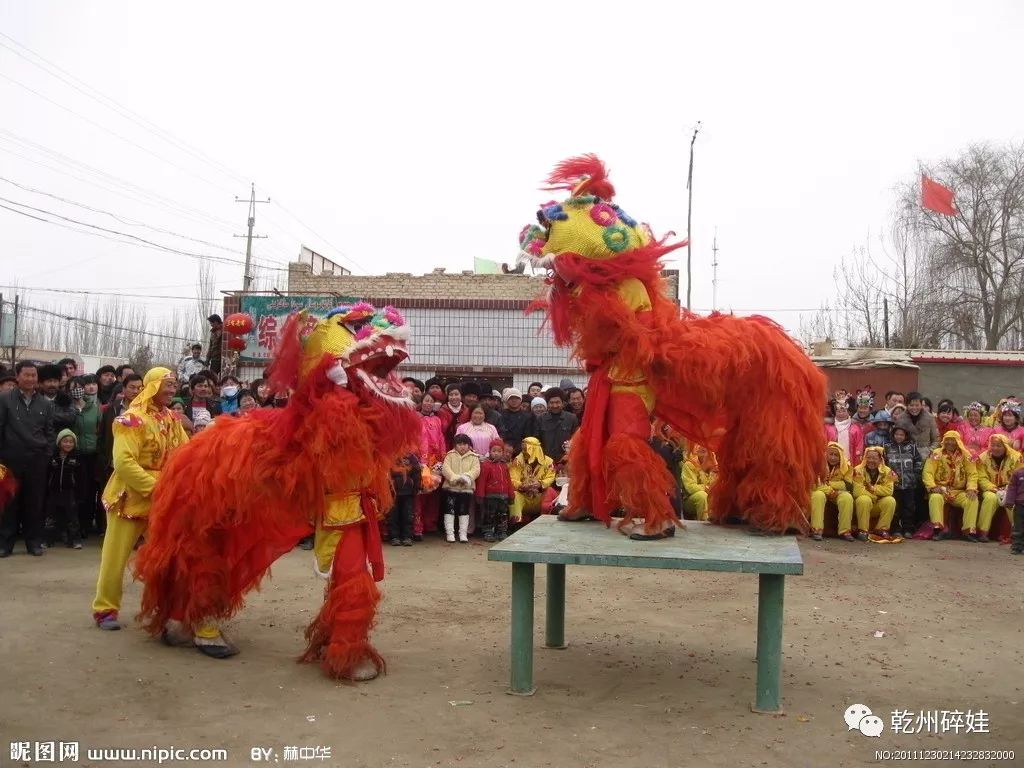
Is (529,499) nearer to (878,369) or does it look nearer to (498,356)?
(498,356)

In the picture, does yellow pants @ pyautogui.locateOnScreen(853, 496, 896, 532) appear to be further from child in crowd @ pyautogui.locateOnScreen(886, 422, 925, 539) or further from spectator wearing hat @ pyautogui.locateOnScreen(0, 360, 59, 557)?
spectator wearing hat @ pyautogui.locateOnScreen(0, 360, 59, 557)

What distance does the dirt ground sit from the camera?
373 centimetres

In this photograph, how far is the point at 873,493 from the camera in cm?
916

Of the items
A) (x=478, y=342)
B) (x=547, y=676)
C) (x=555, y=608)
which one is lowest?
(x=547, y=676)

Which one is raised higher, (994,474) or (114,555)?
(994,474)

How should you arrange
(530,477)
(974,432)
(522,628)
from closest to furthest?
1. (522,628)
2. (530,477)
3. (974,432)

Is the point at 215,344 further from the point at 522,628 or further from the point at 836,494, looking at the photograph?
the point at 522,628

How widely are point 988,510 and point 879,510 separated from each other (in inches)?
39.9

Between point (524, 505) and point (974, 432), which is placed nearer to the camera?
point (524, 505)

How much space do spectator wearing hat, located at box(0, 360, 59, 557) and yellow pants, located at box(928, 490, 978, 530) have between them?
7.94 m

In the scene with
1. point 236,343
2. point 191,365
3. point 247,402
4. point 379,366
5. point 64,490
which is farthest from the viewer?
point 236,343

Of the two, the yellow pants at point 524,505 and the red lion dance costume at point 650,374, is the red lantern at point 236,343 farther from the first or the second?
the red lion dance costume at point 650,374

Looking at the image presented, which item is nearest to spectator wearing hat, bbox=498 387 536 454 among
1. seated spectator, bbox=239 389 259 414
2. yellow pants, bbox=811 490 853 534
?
seated spectator, bbox=239 389 259 414

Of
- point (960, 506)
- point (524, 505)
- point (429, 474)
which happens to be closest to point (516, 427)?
point (524, 505)
